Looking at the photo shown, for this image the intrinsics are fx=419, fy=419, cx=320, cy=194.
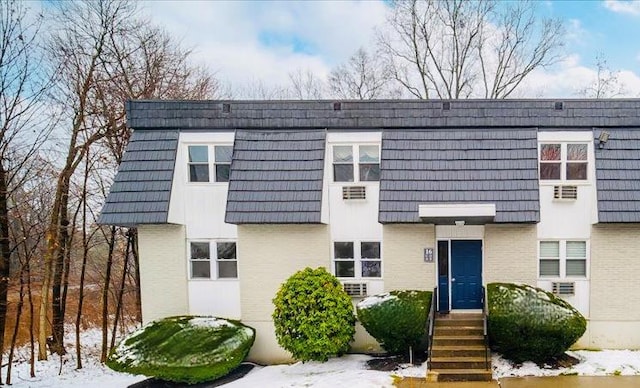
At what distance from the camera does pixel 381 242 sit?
11.9 metres

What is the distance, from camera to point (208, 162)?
12.3 meters

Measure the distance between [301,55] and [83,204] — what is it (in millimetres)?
15693

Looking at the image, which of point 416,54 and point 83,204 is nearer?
point 83,204

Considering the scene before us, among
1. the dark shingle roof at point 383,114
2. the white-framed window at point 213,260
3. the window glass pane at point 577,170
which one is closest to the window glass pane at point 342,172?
the dark shingle roof at point 383,114

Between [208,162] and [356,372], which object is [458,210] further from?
[208,162]

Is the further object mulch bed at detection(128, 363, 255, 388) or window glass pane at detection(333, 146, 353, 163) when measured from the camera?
window glass pane at detection(333, 146, 353, 163)

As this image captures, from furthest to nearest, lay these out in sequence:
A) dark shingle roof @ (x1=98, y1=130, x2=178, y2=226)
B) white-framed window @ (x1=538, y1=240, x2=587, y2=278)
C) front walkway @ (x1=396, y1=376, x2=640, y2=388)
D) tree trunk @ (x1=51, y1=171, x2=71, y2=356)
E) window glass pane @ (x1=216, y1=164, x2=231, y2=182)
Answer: tree trunk @ (x1=51, y1=171, x2=71, y2=356) < window glass pane @ (x1=216, y1=164, x2=231, y2=182) < white-framed window @ (x1=538, y1=240, x2=587, y2=278) < dark shingle roof @ (x1=98, y1=130, x2=178, y2=226) < front walkway @ (x1=396, y1=376, x2=640, y2=388)

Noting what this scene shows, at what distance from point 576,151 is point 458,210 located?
427cm

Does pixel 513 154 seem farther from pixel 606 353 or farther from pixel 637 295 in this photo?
pixel 606 353

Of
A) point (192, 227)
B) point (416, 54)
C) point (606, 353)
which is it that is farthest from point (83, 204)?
point (416, 54)

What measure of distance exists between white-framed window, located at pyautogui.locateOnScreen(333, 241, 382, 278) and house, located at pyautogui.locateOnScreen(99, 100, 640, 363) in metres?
0.04

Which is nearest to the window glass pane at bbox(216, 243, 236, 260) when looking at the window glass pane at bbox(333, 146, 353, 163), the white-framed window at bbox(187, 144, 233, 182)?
the white-framed window at bbox(187, 144, 233, 182)

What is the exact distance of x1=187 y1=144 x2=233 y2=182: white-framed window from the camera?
40.2ft

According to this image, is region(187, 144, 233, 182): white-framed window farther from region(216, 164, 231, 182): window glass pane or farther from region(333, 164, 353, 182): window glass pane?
region(333, 164, 353, 182): window glass pane
